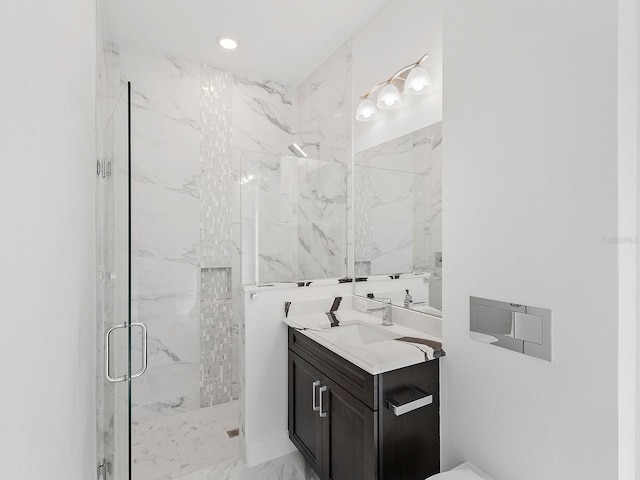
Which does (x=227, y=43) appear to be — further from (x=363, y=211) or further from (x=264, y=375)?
(x=264, y=375)

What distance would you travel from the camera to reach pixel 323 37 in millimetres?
2400

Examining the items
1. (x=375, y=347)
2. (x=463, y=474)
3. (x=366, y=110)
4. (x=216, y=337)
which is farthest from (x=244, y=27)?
(x=463, y=474)

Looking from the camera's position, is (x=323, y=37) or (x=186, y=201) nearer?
(x=323, y=37)

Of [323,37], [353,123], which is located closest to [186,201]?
[353,123]

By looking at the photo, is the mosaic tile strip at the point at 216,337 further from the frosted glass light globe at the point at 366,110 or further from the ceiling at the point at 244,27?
the ceiling at the point at 244,27

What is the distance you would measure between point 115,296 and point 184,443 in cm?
150

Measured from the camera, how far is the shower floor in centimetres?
191

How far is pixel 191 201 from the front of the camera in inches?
104

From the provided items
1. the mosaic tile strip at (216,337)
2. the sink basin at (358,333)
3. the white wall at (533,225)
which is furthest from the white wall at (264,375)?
the white wall at (533,225)

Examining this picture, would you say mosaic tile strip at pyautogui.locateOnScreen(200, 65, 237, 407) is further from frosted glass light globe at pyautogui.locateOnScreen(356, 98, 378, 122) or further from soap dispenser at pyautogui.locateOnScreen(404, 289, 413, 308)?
soap dispenser at pyautogui.locateOnScreen(404, 289, 413, 308)

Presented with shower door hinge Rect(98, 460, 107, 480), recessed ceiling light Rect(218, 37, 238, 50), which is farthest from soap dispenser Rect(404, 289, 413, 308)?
recessed ceiling light Rect(218, 37, 238, 50)

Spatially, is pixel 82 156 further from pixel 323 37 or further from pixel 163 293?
pixel 323 37

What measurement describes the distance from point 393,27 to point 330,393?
7.04ft

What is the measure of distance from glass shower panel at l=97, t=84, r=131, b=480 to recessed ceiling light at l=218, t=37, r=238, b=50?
4.78ft
